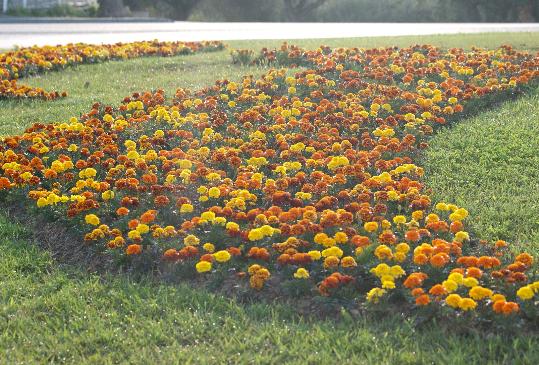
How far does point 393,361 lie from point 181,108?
518 cm

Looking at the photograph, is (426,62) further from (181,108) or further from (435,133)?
(181,108)

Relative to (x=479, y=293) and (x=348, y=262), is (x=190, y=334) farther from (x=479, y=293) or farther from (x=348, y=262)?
(x=479, y=293)

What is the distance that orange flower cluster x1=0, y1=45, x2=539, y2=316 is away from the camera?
4918 millimetres

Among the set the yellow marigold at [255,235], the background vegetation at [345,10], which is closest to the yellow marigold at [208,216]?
the yellow marigold at [255,235]

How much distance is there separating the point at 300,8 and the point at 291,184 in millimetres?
31638

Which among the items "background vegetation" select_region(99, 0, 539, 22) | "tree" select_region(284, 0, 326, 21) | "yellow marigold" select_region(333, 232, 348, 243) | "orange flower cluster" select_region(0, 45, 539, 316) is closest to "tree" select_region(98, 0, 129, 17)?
"background vegetation" select_region(99, 0, 539, 22)

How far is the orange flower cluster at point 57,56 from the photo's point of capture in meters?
10.4

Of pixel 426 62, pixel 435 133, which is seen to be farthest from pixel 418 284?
pixel 426 62

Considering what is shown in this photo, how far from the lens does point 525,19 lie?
3338 cm

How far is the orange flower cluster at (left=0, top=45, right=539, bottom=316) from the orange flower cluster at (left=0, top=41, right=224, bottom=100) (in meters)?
2.00

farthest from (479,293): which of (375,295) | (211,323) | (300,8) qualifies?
(300,8)

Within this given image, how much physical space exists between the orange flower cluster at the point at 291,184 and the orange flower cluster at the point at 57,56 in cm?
200

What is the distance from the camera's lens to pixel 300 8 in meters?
37.0

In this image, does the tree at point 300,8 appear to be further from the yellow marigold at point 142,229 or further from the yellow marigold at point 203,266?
the yellow marigold at point 203,266
